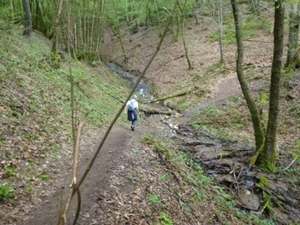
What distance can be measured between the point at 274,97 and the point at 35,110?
7.37 meters

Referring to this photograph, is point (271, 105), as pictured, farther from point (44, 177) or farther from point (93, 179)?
point (44, 177)

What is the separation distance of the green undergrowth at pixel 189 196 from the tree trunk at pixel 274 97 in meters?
2.07

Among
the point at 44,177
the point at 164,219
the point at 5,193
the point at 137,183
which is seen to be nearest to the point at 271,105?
the point at 137,183

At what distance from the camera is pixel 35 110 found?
880 cm

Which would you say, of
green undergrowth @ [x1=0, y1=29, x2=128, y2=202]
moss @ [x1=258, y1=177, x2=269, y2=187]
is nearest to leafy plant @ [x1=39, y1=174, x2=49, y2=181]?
green undergrowth @ [x1=0, y1=29, x2=128, y2=202]

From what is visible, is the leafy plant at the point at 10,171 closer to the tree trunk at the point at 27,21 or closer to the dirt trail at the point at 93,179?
the dirt trail at the point at 93,179

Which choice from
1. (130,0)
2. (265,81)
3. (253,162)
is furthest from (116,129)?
(130,0)

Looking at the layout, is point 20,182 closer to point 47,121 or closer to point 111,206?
point 111,206

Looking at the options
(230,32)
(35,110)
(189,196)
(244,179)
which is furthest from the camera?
(230,32)

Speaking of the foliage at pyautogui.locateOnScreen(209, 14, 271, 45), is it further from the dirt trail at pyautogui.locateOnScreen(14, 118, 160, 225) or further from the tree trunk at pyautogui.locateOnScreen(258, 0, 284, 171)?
the dirt trail at pyautogui.locateOnScreen(14, 118, 160, 225)

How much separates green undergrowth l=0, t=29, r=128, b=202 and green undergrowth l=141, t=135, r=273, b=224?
254 cm

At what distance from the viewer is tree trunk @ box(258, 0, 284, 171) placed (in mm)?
8273

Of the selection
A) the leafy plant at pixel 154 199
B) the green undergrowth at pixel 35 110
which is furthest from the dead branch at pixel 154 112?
the leafy plant at pixel 154 199

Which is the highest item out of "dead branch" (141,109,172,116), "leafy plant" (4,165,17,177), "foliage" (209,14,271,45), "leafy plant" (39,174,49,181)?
"leafy plant" (4,165,17,177)
